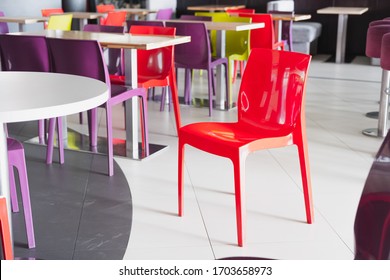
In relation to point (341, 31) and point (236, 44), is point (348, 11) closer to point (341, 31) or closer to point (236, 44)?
point (341, 31)

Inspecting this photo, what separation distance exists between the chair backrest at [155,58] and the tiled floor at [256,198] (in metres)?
0.50

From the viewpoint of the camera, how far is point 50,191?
3.48 meters

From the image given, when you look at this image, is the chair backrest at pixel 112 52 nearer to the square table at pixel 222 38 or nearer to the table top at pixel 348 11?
the square table at pixel 222 38

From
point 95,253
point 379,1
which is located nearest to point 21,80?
point 95,253

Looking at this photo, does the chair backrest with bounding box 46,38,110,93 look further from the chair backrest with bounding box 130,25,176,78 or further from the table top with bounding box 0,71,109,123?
the table top with bounding box 0,71,109,123

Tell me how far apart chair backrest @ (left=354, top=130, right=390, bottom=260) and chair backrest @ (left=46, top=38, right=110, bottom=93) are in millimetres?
2584

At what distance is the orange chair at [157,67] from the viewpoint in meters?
4.67

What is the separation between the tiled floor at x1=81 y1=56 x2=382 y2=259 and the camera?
2.73 meters

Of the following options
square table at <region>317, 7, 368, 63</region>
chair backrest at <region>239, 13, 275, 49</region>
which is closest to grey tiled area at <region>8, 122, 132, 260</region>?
chair backrest at <region>239, 13, 275, 49</region>

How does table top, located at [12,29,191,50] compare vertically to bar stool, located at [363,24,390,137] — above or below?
above

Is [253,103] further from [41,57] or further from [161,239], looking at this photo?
[41,57]

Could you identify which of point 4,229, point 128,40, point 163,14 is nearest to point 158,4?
point 163,14

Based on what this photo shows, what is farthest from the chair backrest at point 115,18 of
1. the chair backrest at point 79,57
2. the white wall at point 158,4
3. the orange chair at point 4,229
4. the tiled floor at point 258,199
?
the orange chair at point 4,229
